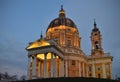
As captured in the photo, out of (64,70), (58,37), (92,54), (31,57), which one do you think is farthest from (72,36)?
(31,57)

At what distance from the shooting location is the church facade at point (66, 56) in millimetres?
51875

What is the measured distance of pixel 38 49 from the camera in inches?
2024

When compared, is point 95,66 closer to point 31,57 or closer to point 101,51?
point 101,51

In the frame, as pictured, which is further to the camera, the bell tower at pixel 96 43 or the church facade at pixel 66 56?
the bell tower at pixel 96 43

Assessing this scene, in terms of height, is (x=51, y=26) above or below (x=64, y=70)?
above

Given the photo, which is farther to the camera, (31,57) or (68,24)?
(68,24)

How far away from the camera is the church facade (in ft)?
170

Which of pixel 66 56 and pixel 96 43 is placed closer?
pixel 66 56

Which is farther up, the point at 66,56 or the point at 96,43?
the point at 96,43

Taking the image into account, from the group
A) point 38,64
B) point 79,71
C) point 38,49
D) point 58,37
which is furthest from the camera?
point 58,37

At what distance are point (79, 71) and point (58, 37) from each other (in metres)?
13.3

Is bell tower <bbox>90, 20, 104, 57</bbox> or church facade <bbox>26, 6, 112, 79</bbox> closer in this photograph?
church facade <bbox>26, 6, 112, 79</bbox>

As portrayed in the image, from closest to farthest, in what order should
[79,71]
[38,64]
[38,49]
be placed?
[38,49], [38,64], [79,71]

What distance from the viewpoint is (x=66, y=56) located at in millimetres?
60969
